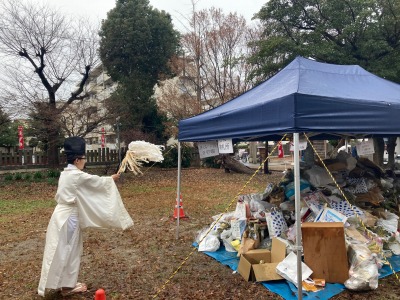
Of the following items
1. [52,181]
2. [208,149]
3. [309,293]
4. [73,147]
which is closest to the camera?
[309,293]

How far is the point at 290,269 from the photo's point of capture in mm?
3717

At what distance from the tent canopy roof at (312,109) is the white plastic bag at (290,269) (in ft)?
4.66

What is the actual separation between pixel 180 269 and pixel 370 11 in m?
11.8

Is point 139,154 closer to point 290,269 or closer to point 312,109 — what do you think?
point 312,109

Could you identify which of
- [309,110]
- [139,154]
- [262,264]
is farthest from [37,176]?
[309,110]

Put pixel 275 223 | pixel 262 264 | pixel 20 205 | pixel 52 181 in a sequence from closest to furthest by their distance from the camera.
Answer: pixel 262 264
pixel 275 223
pixel 20 205
pixel 52 181

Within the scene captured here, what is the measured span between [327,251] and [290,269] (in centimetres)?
45

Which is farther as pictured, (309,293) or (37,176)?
(37,176)

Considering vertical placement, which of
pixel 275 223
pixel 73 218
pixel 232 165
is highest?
pixel 73 218

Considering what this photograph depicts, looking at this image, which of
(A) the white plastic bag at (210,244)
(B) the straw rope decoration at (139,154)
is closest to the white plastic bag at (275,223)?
(A) the white plastic bag at (210,244)

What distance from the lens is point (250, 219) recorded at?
4.90 meters

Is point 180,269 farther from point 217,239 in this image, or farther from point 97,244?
point 97,244

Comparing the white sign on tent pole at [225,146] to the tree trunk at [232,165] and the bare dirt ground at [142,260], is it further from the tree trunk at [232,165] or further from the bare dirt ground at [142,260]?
the tree trunk at [232,165]

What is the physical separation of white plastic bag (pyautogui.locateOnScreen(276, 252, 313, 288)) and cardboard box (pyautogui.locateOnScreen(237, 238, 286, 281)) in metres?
0.09
